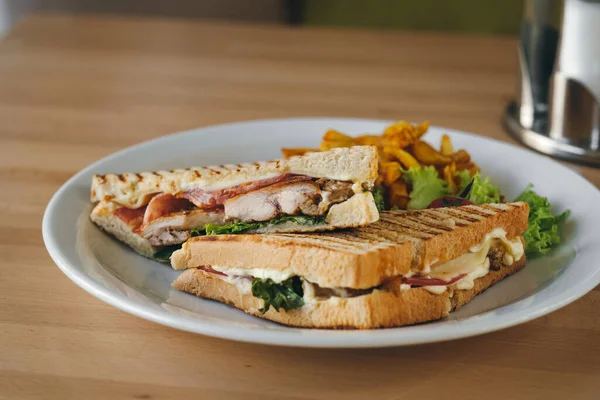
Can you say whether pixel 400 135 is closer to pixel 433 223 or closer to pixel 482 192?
pixel 482 192

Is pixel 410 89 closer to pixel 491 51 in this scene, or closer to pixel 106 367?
pixel 491 51

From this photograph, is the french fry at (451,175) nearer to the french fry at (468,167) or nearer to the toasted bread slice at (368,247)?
the french fry at (468,167)

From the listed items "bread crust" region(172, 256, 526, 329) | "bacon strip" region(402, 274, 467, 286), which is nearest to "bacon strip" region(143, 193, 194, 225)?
"bread crust" region(172, 256, 526, 329)

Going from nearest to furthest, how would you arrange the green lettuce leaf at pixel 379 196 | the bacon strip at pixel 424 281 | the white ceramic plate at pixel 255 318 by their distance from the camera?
the white ceramic plate at pixel 255 318, the bacon strip at pixel 424 281, the green lettuce leaf at pixel 379 196

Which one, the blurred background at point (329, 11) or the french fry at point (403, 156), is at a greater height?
the french fry at point (403, 156)

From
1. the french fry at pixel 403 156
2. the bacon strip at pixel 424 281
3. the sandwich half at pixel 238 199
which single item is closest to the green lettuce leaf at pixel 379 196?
the french fry at pixel 403 156

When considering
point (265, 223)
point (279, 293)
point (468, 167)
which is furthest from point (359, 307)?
point (468, 167)

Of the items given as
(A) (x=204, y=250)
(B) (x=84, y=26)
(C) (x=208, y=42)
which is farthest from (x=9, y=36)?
(A) (x=204, y=250)
